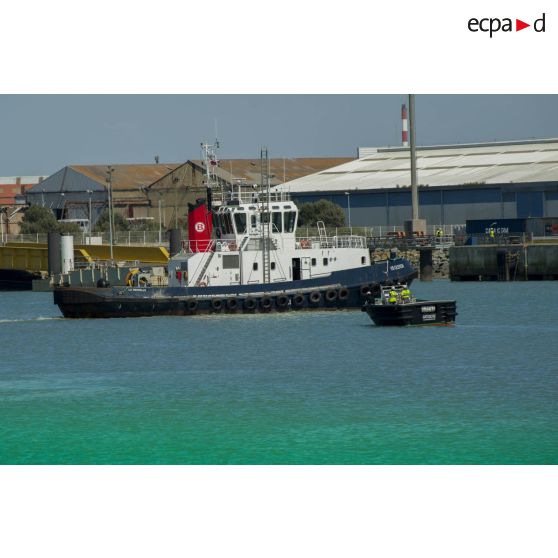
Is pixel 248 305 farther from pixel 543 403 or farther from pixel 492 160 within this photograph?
pixel 492 160

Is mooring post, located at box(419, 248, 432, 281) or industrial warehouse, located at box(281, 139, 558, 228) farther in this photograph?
industrial warehouse, located at box(281, 139, 558, 228)

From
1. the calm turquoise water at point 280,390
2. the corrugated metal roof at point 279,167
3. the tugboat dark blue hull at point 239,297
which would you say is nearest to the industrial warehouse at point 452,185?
the corrugated metal roof at point 279,167

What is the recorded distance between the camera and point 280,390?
36000mm

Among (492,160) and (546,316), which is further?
(492,160)

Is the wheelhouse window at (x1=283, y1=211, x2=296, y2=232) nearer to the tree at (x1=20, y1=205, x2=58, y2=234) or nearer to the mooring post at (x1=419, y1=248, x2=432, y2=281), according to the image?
the mooring post at (x1=419, y1=248, x2=432, y2=281)

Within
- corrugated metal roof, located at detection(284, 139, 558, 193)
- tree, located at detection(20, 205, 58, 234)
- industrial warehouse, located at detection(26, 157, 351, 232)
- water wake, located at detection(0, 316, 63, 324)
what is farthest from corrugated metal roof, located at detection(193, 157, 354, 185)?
water wake, located at detection(0, 316, 63, 324)

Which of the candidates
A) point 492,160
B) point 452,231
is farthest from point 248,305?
point 492,160

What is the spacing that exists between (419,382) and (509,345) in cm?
911

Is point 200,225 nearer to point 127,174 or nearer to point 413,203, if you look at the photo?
point 413,203

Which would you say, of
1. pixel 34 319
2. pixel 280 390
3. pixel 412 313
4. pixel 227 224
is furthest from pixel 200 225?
Result: pixel 280 390

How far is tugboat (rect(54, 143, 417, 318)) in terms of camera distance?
5247cm

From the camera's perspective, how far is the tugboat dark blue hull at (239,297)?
52438mm

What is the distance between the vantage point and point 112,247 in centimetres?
8450

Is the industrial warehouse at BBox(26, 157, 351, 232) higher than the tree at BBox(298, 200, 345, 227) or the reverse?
higher
